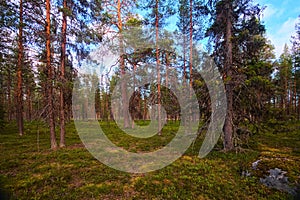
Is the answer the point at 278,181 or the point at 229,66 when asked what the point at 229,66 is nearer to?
the point at 229,66

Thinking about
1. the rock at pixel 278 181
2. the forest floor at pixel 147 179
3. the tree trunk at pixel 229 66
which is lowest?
the forest floor at pixel 147 179

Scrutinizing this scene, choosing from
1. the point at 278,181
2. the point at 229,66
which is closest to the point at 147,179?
the point at 278,181

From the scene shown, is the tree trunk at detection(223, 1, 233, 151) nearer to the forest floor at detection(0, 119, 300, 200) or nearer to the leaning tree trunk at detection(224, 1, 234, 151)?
the leaning tree trunk at detection(224, 1, 234, 151)

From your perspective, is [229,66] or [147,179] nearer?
[147,179]

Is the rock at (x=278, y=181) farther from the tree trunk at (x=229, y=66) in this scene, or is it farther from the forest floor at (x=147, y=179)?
the tree trunk at (x=229, y=66)

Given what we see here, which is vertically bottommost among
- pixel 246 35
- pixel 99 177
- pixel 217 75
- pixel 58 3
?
pixel 99 177

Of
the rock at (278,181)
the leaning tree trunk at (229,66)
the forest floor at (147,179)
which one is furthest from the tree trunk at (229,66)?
the rock at (278,181)

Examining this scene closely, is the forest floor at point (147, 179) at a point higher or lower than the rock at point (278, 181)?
lower

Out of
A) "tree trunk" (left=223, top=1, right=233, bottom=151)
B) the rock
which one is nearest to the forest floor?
the rock

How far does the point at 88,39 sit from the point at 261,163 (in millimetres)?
10840

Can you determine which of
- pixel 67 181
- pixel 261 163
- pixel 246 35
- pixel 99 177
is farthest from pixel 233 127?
pixel 67 181

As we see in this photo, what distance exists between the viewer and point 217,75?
23.0 feet

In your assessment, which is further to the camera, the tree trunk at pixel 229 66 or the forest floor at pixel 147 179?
the tree trunk at pixel 229 66

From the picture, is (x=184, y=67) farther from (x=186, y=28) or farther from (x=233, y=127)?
(x=233, y=127)
